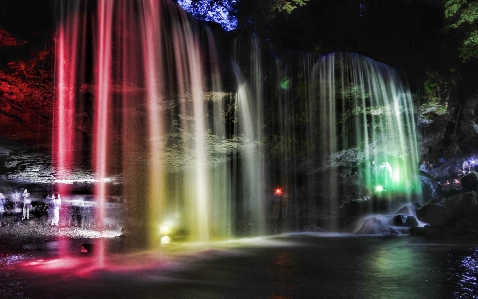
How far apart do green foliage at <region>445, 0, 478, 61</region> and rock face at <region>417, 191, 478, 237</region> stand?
724cm

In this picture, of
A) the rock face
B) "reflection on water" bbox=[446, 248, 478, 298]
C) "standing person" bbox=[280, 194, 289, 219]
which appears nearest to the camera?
"reflection on water" bbox=[446, 248, 478, 298]

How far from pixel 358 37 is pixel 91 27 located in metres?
16.8

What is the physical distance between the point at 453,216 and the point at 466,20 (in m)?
9.75

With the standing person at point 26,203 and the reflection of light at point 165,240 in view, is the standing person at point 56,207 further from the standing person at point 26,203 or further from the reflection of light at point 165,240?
the reflection of light at point 165,240

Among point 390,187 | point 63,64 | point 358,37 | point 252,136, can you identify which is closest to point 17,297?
point 63,64

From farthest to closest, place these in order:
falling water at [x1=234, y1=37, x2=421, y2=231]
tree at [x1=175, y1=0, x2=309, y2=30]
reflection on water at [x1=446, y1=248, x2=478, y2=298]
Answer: tree at [x1=175, y1=0, x2=309, y2=30] < falling water at [x1=234, y1=37, x2=421, y2=231] < reflection on water at [x1=446, y1=248, x2=478, y2=298]

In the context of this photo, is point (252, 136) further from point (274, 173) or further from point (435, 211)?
point (435, 211)

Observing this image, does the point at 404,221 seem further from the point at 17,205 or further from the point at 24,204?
the point at 17,205

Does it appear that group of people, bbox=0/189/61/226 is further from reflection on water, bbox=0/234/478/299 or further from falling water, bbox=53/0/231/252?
reflection on water, bbox=0/234/478/299

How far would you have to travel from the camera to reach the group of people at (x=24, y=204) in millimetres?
20219

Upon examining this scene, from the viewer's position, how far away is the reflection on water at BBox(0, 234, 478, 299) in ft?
22.7

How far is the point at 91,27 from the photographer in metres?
12.3

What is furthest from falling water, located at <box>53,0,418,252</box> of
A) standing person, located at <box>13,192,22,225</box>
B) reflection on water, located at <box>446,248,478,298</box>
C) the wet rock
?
reflection on water, located at <box>446,248,478,298</box>

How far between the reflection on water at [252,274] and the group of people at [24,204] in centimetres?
1042
